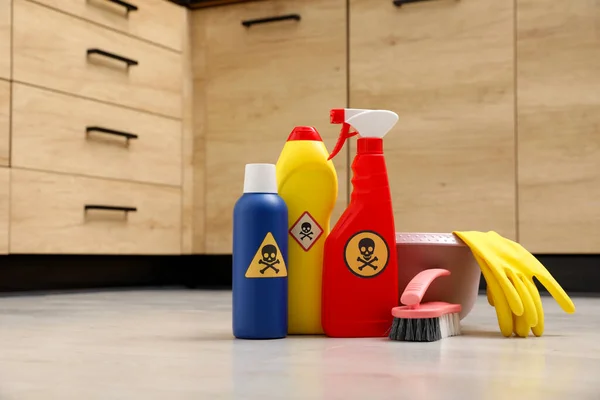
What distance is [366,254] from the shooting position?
1.14 m

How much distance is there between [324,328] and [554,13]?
4.40ft

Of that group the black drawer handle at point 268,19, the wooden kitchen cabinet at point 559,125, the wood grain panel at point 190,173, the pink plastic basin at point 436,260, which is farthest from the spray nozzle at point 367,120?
the wood grain panel at point 190,173

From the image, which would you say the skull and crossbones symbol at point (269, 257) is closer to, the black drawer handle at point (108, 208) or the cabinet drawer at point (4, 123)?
the cabinet drawer at point (4, 123)

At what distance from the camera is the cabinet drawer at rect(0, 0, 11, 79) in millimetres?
2027

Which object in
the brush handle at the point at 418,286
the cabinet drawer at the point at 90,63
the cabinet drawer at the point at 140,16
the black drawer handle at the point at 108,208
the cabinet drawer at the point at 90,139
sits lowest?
the brush handle at the point at 418,286

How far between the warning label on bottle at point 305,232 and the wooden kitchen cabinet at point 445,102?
1.14 m

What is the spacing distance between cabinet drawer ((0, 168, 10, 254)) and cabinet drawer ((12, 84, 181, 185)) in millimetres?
42

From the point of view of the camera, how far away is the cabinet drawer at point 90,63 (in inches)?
82.6

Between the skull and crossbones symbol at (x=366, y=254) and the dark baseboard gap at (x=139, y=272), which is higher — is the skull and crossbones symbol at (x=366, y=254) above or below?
above

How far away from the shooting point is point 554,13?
7.09 feet

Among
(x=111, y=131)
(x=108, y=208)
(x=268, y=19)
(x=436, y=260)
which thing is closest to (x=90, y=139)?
(x=111, y=131)

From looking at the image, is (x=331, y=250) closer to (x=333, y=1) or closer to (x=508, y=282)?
(x=508, y=282)

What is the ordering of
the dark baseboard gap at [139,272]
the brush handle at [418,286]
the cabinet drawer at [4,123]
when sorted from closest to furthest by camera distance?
the brush handle at [418,286] → the cabinet drawer at [4,123] → the dark baseboard gap at [139,272]

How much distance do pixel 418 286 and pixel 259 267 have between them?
8.2 inches
